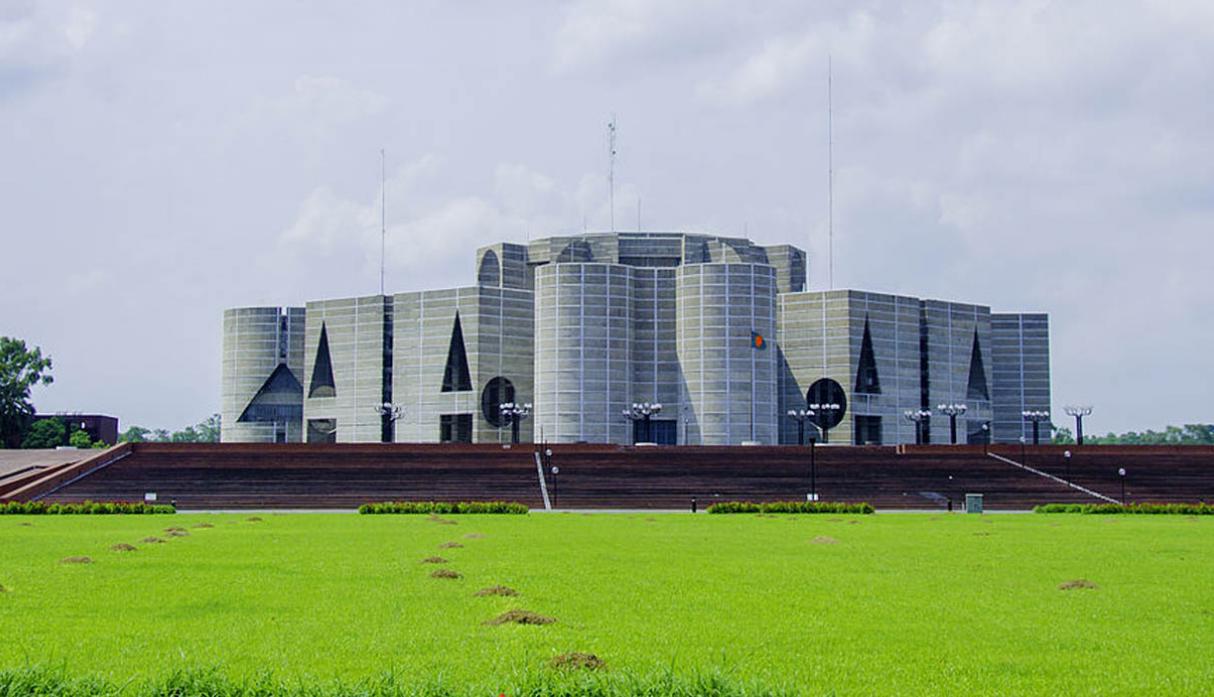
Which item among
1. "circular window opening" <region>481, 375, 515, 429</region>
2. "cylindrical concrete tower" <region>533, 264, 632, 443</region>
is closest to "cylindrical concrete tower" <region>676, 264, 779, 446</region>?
"cylindrical concrete tower" <region>533, 264, 632, 443</region>

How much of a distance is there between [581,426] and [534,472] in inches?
1227

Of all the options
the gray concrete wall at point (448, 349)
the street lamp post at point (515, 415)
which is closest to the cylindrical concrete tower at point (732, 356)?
the street lamp post at point (515, 415)

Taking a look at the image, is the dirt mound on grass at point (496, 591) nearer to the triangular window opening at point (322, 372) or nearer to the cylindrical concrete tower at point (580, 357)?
the cylindrical concrete tower at point (580, 357)

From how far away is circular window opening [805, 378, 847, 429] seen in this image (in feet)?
310

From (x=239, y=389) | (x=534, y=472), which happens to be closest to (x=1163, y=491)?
(x=534, y=472)

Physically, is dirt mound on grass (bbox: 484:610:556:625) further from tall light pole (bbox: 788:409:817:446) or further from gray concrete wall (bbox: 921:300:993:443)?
gray concrete wall (bbox: 921:300:993:443)

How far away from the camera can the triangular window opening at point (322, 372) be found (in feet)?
334

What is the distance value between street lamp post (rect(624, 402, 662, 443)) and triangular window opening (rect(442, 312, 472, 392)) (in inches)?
494

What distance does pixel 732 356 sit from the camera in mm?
90500

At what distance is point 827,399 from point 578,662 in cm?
8647

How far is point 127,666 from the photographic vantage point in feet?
37.1

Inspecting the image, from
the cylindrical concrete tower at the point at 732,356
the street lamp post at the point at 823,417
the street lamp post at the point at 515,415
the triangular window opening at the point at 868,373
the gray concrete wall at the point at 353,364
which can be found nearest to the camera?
the street lamp post at the point at 515,415

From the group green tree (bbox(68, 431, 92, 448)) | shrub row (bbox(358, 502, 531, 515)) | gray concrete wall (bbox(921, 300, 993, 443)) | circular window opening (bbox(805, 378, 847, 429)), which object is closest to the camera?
shrub row (bbox(358, 502, 531, 515))

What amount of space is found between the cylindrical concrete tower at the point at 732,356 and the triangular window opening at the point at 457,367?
17.6m
